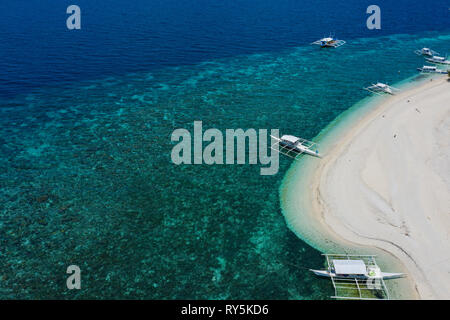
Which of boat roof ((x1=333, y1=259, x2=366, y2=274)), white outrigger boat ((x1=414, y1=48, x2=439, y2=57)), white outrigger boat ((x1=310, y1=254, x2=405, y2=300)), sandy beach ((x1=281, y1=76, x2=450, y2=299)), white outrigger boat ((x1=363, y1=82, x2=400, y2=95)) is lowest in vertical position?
white outrigger boat ((x1=310, y1=254, x2=405, y2=300))

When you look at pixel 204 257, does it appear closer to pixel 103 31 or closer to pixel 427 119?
pixel 427 119

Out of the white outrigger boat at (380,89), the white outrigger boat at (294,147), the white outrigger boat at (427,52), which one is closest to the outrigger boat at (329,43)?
the white outrigger boat at (427,52)

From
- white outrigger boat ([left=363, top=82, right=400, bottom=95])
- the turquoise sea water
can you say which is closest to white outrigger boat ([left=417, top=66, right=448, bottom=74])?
the turquoise sea water

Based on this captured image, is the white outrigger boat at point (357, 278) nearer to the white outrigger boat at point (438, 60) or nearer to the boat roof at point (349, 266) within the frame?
the boat roof at point (349, 266)

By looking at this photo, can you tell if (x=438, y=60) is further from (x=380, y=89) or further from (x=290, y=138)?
(x=290, y=138)

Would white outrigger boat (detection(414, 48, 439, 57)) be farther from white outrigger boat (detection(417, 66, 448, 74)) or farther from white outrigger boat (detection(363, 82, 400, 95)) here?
white outrigger boat (detection(363, 82, 400, 95))

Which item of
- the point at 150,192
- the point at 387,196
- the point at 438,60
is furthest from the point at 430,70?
the point at 150,192
